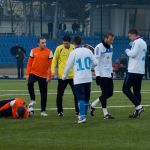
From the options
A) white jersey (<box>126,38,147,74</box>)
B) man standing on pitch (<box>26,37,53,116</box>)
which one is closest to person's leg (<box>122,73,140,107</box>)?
white jersey (<box>126,38,147,74</box>)

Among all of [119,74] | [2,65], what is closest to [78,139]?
[119,74]

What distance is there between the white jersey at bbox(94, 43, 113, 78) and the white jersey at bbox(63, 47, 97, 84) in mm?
598

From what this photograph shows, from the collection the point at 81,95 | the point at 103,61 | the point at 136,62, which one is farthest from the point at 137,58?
the point at 81,95

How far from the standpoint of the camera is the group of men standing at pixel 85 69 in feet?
46.8

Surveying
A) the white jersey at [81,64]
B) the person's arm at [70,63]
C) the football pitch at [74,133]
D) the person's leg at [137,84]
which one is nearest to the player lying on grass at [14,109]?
the football pitch at [74,133]

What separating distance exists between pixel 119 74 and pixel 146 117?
23.3 meters

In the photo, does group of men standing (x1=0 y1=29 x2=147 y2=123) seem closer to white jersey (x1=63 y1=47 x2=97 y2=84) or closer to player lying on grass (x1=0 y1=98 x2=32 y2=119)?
white jersey (x1=63 y1=47 x2=97 y2=84)

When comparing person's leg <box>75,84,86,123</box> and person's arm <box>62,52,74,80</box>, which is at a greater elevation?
person's arm <box>62,52,74,80</box>

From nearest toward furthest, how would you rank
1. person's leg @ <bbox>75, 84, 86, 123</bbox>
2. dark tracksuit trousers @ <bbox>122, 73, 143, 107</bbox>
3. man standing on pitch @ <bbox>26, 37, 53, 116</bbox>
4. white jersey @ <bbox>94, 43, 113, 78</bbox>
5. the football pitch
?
1. the football pitch
2. person's leg @ <bbox>75, 84, 86, 123</bbox>
3. white jersey @ <bbox>94, 43, 113, 78</bbox>
4. dark tracksuit trousers @ <bbox>122, 73, 143, 107</bbox>
5. man standing on pitch @ <bbox>26, 37, 53, 116</bbox>

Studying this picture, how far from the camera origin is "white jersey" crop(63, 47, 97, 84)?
46.6 ft

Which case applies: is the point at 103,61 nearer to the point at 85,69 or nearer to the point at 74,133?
the point at 85,69

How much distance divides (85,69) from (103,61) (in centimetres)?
84

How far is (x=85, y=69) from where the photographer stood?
14.2 metres

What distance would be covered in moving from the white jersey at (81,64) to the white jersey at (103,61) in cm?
60
